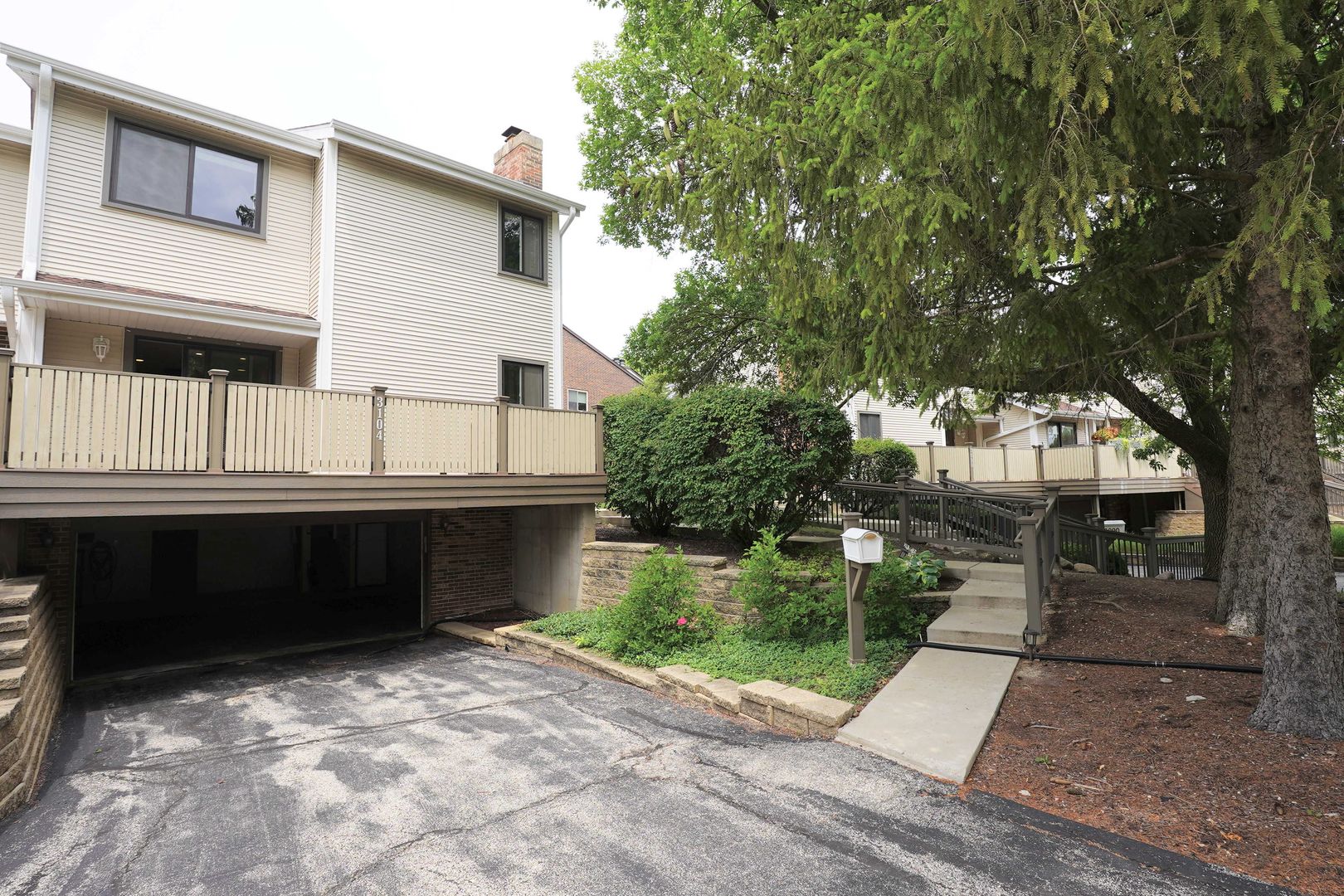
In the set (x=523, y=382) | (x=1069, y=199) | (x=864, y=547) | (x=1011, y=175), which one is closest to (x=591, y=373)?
(x=523, y=382)

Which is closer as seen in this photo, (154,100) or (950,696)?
(950,696)

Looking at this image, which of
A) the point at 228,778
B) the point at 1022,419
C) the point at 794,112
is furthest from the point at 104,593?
the point at 1022,419

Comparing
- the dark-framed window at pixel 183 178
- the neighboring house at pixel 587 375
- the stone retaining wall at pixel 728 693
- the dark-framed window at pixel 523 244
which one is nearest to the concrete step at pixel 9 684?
the stone retaining wall at pixel 728 693

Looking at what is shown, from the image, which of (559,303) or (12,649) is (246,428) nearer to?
(12,649)

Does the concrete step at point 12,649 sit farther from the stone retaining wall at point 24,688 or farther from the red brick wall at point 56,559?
the red brick wall at point 56,559

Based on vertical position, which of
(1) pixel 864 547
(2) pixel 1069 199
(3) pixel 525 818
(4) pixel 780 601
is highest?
(2) pixel 1069 199

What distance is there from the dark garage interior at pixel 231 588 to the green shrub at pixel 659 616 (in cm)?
535

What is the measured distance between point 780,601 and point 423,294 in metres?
8.90

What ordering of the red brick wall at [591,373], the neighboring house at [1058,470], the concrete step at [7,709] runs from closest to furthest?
the concrete step at [7,709]
the neighboring house at [1058,470]
the red brick wall at [591,373]

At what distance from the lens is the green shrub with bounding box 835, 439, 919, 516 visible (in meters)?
11.6

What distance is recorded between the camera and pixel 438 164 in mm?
12461

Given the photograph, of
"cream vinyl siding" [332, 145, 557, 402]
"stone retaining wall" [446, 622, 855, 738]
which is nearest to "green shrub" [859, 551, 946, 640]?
"stone retaining wall" [446, 622, 855, 738]

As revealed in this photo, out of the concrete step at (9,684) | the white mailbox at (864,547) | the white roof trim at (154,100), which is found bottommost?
the concrete step at (9,684)

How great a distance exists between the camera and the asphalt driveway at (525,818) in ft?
10.8
